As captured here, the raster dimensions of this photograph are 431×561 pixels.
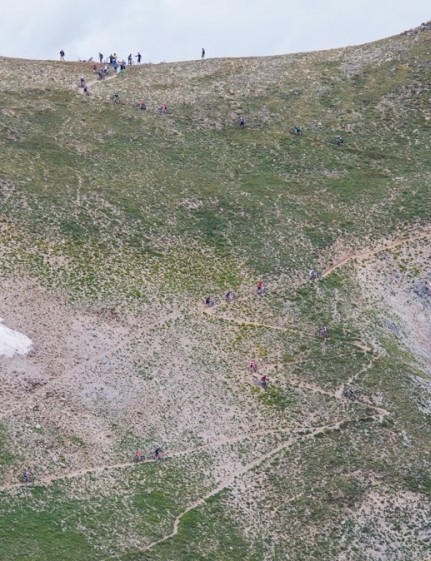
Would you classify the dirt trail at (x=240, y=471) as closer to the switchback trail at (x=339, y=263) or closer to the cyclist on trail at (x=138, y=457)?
the cyclist on trail at (x=138, y=457)

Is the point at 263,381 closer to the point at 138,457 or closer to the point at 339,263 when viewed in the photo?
the point at 138,457

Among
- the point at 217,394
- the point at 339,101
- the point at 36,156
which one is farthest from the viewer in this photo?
the point at 339,101

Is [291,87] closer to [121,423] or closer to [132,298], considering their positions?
[132,298]

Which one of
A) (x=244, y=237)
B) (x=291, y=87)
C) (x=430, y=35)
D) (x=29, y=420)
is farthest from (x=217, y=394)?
(x=430, y=35)

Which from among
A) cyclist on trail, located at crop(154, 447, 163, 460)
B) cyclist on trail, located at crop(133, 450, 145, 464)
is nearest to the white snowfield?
cyclist on trail, located at crop(133, 450, 145, 464)

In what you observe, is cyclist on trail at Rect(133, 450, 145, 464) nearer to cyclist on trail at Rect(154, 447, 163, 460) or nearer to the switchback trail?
cyclist on trail at Rect(154, 447, 163, 460)

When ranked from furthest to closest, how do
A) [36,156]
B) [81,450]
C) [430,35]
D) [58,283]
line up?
1. [430,35]
2. [36,156]
3. [58,283]
4. [81,450]
